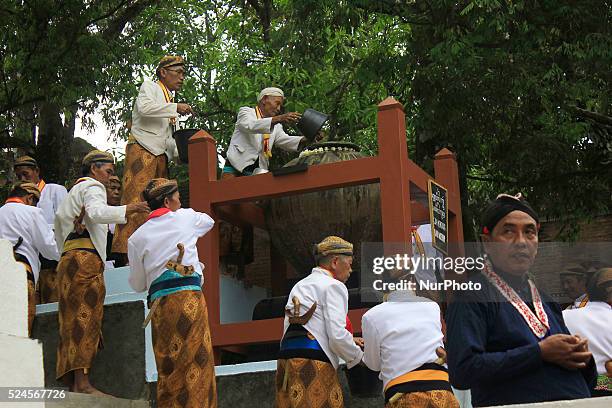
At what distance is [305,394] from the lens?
20.7ft

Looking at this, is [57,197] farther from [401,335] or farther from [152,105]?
[401,335]

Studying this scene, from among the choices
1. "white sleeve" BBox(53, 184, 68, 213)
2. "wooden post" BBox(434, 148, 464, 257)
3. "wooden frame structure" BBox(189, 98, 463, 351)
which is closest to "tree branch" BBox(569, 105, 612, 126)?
"wooden post" BBox(434, 148, 464, 257)

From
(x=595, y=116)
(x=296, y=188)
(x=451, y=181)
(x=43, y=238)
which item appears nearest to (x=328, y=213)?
(x=296, y=188)

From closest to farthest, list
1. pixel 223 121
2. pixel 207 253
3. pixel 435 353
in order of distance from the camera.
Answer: pixel 435 353, pixel 207 253, pixel 223 121

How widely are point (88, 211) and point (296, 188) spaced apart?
2.27 metres

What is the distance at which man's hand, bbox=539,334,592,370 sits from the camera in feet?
12.2

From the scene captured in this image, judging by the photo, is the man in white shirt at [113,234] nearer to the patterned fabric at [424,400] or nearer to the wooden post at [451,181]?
the wooden post at [451,181]

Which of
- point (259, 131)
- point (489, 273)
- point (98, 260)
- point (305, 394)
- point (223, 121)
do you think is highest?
point (223, 121)

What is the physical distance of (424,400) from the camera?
5.58 m

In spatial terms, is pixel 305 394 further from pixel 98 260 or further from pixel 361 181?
pixel 361 181

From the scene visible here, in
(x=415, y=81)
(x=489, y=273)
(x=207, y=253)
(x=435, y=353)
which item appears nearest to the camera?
(x=489, y=273)

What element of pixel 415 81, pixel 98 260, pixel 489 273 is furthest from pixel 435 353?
pixel 415 81

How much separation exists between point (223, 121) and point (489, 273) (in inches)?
456

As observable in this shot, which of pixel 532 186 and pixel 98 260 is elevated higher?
pixel 532 186
